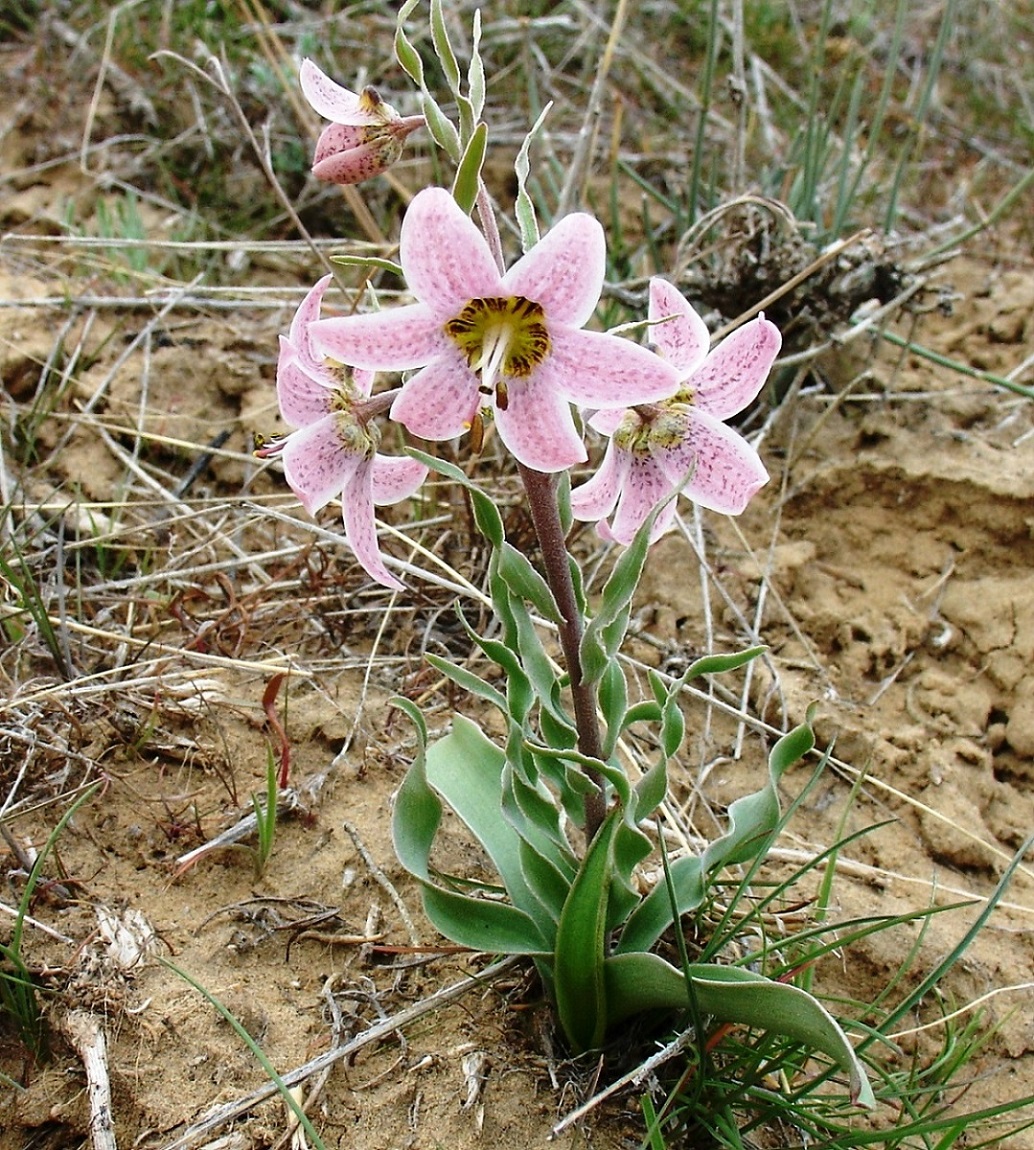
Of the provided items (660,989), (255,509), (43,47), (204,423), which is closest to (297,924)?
(660,989)

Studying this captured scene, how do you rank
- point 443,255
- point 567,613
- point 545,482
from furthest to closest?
point 567,613 < point 545,482 < point 443,255

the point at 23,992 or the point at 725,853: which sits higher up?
the point at 725,853

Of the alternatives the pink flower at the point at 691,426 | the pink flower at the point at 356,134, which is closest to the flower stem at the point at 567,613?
the pink flower at the point at 691,426

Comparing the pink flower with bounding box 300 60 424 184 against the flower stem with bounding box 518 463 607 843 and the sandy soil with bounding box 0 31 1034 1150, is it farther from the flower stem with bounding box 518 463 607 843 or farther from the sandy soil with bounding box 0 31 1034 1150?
the sandy soil with bounding box 0 31 1034 1150

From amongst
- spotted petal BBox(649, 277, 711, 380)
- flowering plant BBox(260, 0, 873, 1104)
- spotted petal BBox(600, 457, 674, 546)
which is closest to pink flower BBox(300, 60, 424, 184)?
flowering plant BBox(260, 0, 873, 1104)

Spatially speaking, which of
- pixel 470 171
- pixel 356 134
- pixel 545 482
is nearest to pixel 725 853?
pixel 545 482

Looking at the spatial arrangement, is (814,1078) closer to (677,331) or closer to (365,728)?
(365,728)

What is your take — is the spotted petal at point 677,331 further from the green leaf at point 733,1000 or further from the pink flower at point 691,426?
the green leaf at point 733,1000
